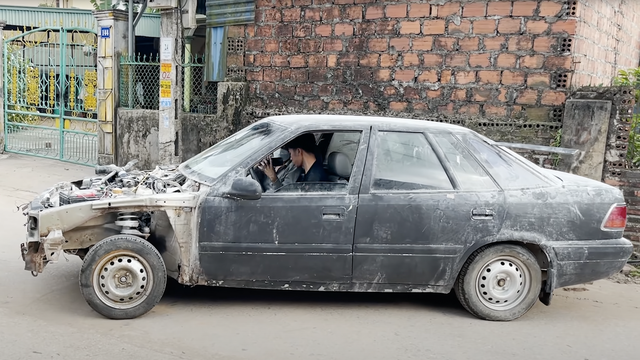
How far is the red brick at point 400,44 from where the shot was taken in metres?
8.74

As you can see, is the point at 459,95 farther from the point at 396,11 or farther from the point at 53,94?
the point at 53,94

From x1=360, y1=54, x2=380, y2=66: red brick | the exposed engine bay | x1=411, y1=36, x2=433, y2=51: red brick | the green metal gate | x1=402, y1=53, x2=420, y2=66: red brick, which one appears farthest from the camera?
the green metal gate

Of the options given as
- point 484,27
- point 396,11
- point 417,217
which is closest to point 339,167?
point 417,217

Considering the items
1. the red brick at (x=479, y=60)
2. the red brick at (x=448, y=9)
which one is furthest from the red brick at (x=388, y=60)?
the red brick at (x=479, y=60)

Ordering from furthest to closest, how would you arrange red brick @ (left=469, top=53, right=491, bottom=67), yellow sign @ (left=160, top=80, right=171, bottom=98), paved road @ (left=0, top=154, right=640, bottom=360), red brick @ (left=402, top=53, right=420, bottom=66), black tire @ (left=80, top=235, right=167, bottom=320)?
yellow sign @ (left=160, top=80, right=171, bottom=98) → red brick @ (left=402, top=53, right=420, bottom=66) → red brick @ (left=469, top=53, right=491, bottom=67) → black tire @ (left=80, top=235, right=167, bottom=320) → paved road @ (left=0, top=154, right=640, bottom=360)

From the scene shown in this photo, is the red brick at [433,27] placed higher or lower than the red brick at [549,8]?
lower

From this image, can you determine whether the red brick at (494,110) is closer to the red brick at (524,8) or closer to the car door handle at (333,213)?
the red brick at (524,8)

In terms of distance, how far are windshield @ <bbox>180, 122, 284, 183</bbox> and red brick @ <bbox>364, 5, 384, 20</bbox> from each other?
3.89 meters

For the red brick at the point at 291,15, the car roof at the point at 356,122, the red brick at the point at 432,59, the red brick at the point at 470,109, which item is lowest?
the car roof at the point at 356,122

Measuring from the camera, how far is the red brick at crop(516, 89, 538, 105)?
26.3 ft

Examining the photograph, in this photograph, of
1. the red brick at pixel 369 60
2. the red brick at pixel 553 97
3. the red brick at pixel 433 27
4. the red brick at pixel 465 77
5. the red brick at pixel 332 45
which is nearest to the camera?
the red brick at pixel 553 97

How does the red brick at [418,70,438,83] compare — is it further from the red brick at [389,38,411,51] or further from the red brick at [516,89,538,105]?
the red brick at [516,89,538,105]

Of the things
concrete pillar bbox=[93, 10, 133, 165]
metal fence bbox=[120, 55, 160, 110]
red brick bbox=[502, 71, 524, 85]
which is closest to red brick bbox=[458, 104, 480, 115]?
red brick bbox=[502, 71, 524, 85]

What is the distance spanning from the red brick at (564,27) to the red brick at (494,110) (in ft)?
3.63
